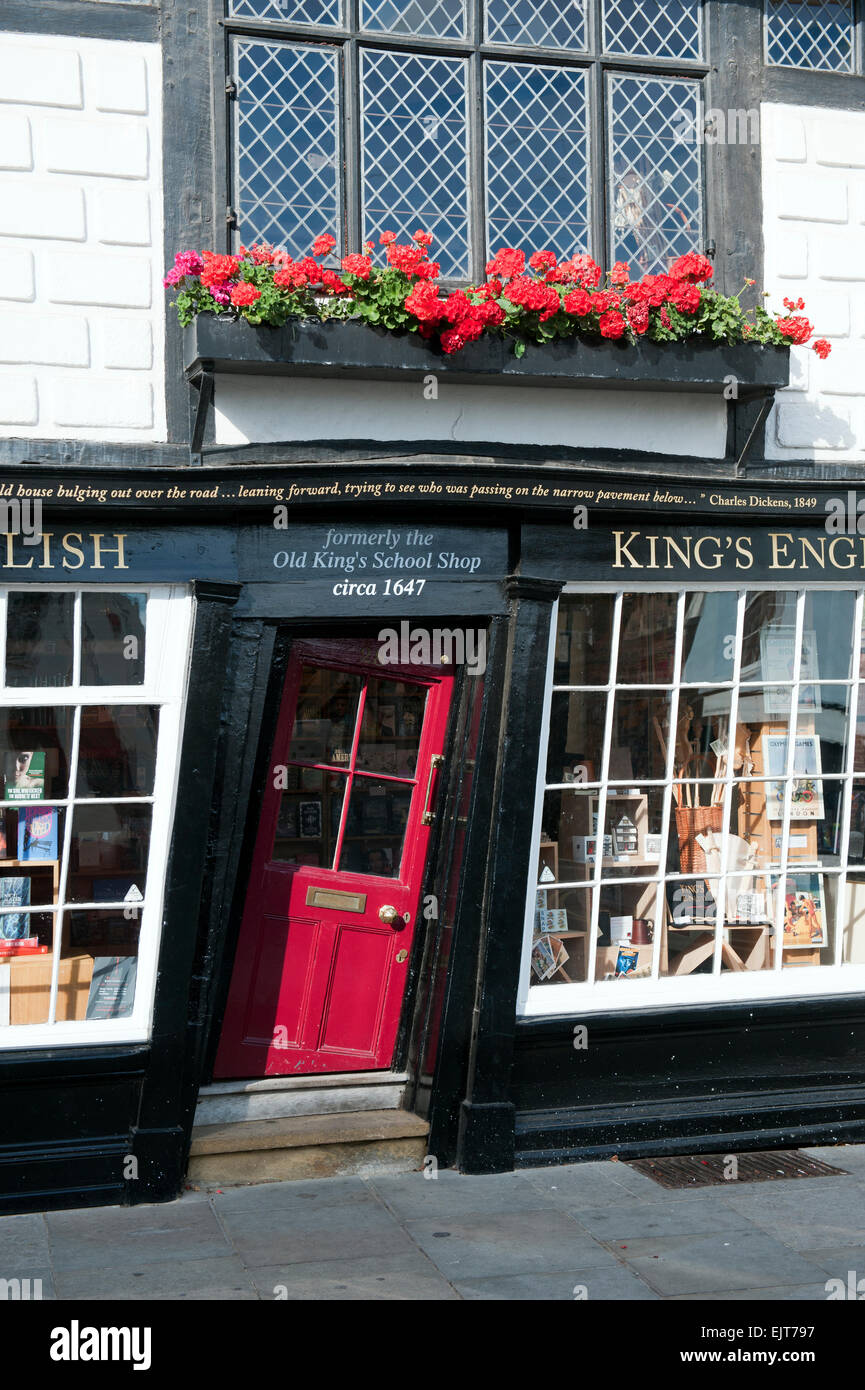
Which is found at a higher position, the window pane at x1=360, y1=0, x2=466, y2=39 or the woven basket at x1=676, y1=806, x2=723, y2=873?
the window pane at x1=360, y1=0, x2=466, y2=39

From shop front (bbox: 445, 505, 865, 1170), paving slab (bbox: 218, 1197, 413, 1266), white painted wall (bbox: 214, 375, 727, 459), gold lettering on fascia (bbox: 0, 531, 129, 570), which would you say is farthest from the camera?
shop front (bbox: 445, 505, 865, 1170)

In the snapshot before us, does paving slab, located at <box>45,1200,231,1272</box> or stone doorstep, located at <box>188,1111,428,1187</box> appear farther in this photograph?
stone doorstep, located at <box>188,1111,428,1187</box>

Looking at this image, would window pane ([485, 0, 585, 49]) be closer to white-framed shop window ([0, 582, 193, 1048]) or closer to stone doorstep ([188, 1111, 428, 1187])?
white-framed shop window ([0, 582, 193, 1048])

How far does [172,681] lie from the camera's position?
6.26 metres

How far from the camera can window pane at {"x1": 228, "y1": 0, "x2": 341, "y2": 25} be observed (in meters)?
6.50

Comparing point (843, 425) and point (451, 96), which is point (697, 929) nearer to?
point (843, 425)

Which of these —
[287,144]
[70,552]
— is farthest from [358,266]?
[70,552]

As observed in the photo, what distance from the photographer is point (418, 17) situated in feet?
22.2

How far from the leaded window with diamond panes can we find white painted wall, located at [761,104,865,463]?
0.44m

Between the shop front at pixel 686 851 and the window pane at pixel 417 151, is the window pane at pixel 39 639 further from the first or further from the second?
the window pane at pixel 417 151

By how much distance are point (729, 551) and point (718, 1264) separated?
11.5ft

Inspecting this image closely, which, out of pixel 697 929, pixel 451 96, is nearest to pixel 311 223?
pixel 451 96

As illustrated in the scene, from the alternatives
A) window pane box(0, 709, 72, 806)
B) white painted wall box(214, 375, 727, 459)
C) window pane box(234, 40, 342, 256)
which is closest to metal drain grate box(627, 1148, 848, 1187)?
window pane box(0, 709, 72, 806)

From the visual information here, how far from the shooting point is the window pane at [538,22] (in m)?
6.88
